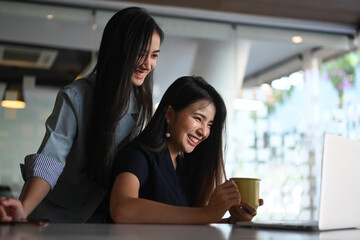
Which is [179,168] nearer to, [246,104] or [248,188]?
[248,188]

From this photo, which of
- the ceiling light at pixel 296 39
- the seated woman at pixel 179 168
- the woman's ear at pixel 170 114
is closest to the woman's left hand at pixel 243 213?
the seated woman at pixel 179 168

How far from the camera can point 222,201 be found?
137 centimetres

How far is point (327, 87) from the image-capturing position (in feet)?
16.0

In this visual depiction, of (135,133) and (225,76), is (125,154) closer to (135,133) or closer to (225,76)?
(135,133)

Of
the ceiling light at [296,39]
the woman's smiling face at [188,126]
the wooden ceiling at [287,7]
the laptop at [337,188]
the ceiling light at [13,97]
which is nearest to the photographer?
the laptop at [337,188]

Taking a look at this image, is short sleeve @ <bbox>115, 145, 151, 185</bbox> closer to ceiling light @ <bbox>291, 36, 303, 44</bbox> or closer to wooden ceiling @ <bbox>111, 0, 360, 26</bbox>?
wooden ceiling @ <bbox>111, 0, 360, 26</bbox>

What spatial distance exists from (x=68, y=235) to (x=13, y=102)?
326 centimetres

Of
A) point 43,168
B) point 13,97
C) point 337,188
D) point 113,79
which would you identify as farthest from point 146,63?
point 13,97

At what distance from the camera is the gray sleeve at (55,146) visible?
1.52 meters

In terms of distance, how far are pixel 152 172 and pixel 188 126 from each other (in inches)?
8.7

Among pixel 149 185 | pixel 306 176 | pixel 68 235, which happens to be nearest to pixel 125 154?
pixel 149 185

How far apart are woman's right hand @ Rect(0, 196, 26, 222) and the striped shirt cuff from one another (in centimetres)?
19

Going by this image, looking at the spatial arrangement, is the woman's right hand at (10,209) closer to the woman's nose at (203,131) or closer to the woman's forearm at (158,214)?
the woman's forearm at (158,214)

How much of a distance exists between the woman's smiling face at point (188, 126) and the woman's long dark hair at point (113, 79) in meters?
0.17
